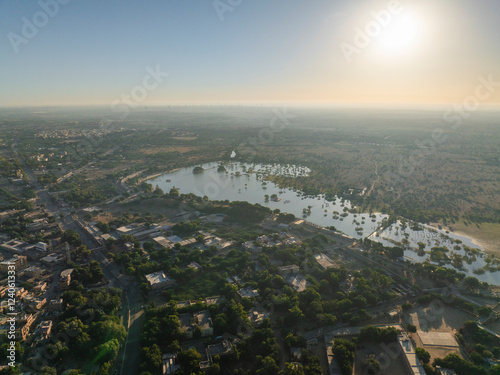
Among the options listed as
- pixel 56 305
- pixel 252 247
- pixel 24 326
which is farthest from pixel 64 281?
pixel 252 247

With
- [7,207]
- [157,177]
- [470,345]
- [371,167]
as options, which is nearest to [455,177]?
[371,167]

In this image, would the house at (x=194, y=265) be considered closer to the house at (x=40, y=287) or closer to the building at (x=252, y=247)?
the building at (x=252, y=247)

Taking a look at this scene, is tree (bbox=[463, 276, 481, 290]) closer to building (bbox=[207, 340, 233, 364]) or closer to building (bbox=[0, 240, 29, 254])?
building (bbox=[207, 340, 233, 364])

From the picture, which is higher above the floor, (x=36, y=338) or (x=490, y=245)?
(x=36, y=338)

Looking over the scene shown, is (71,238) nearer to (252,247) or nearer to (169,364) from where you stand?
(252,247)

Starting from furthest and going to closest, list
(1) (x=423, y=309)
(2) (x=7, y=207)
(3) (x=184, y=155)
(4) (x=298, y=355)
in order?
(3) (x=184, y=155) < (2) (x=7, y=207) < (1) (x=423, y=309) < (4) (x=298, y=355)

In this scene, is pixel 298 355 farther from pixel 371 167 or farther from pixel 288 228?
pixel 371 167

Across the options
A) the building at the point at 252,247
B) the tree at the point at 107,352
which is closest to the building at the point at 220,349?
the tree at the point at 107,352
